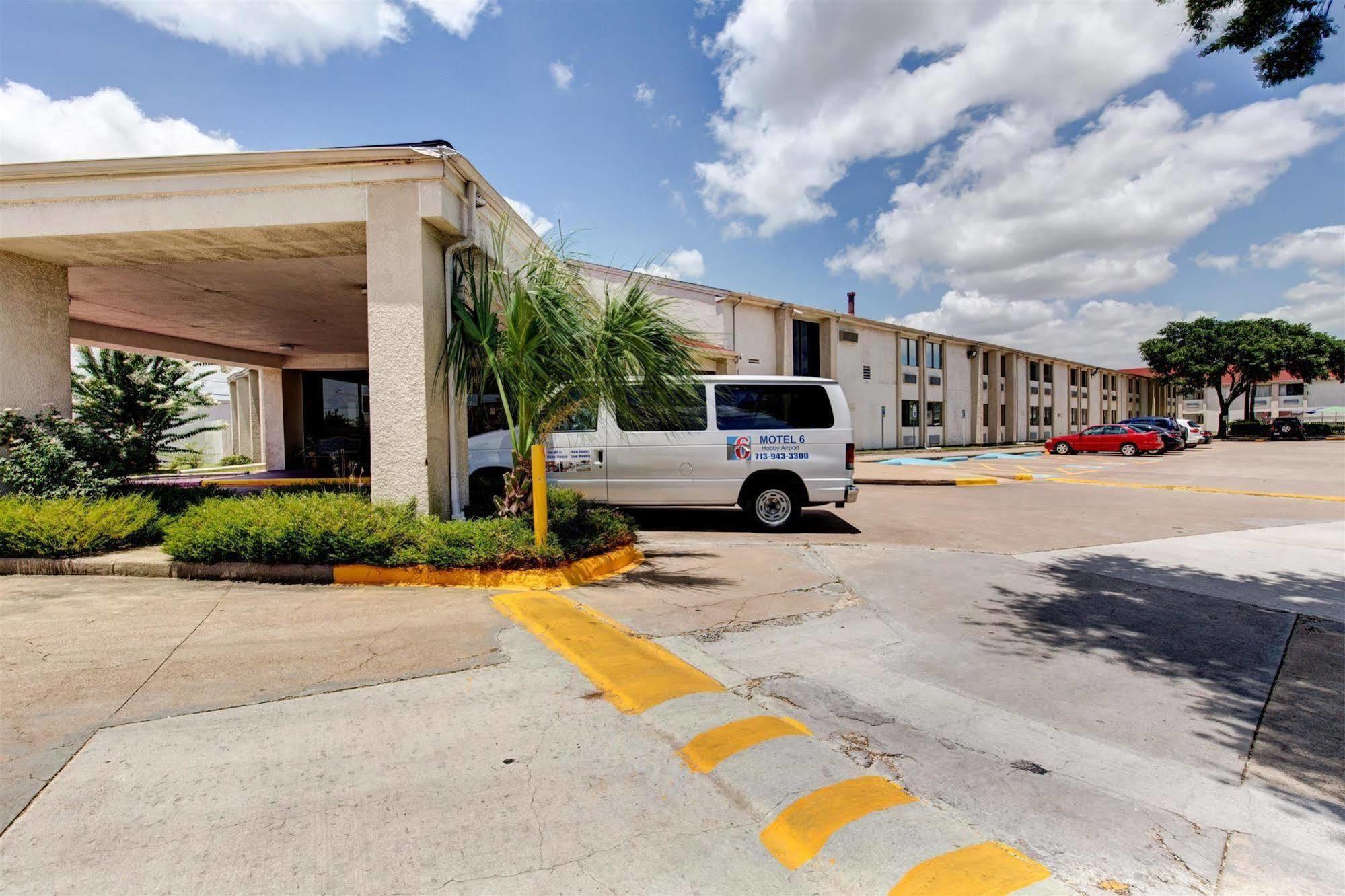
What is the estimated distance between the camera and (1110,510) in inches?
472

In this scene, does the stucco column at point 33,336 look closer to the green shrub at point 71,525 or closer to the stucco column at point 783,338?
the green shrub at point 71,525

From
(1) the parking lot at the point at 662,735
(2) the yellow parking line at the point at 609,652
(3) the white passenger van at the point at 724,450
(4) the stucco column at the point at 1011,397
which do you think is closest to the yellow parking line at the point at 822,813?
(1) the parking lot at the point at 662,735

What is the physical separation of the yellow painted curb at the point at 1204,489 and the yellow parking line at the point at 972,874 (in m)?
16.9

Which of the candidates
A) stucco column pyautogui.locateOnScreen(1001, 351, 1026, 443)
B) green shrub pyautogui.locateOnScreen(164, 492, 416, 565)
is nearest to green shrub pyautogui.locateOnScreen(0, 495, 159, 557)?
green shrub pyautogui.locateOnScreen(164, 492, 416, 565)

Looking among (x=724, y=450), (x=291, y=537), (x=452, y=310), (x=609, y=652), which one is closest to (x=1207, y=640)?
(x=609, y=652)

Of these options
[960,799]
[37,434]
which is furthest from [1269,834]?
[37,434]

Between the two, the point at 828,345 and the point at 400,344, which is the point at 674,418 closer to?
the point at 400,344

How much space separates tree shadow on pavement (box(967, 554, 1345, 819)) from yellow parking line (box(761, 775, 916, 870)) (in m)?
1.78

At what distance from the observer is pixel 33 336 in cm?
771

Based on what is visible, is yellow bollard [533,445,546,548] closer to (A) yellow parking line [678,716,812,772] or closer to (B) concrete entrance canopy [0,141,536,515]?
(B) concrete entrance canopy [0,141,536,515]

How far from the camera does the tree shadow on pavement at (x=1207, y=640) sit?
324cm

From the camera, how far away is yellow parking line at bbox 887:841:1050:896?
85.3 inches

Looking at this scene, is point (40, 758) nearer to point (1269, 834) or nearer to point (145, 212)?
point (1269, 834)

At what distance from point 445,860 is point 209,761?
1452 mm
